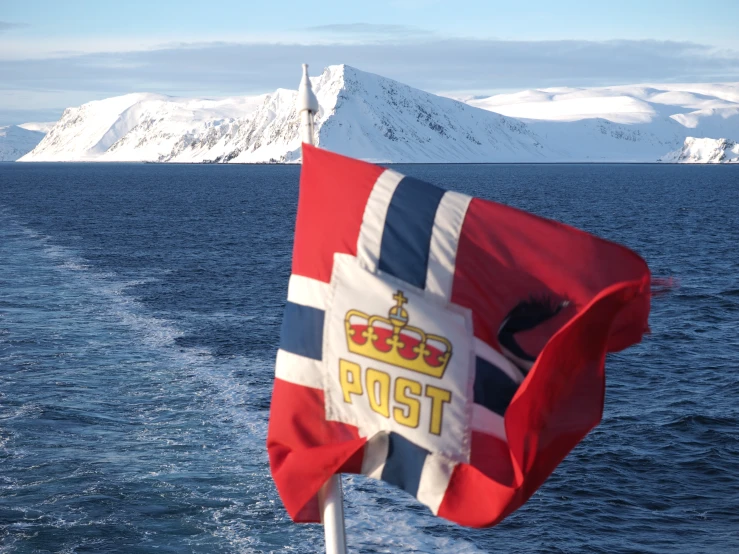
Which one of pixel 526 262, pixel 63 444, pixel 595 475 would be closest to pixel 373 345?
pixel 526 262

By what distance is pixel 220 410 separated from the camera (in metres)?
24.8

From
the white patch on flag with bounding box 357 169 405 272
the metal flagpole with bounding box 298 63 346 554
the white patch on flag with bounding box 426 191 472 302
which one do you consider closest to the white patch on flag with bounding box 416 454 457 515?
the metal flagpole with bounding box 298 63 346 554

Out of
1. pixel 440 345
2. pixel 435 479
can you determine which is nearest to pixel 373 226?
pixel 440 345

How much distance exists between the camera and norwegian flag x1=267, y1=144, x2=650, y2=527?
759 cm

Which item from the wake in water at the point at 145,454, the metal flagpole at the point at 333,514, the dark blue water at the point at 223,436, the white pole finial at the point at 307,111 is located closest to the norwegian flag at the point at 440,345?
the metal flagpole at the point at 333,514

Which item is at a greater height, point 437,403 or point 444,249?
point 444,249

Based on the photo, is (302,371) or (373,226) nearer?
(373,226)

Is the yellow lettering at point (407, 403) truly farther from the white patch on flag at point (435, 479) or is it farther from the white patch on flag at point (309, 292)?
the white patch on flag at point (309, 292)

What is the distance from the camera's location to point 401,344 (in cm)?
761

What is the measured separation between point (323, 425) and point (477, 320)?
1.62m

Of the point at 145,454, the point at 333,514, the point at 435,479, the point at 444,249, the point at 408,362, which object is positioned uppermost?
the point at 444,249

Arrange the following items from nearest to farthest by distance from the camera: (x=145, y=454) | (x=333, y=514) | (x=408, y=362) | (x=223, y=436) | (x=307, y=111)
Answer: (x=408, y=362), (x=333, y=514), (x=307, y=111), (x=145, y=454), (x=223, y=436)

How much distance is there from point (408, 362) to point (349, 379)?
1.84 feet

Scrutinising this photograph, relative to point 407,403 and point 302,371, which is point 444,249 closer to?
point 407,403
